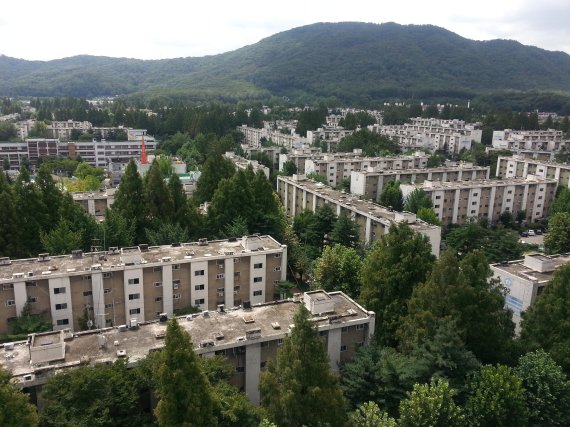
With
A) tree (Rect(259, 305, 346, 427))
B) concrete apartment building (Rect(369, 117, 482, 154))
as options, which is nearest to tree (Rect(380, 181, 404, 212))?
tree (Rect(259, 305, 346, 427))

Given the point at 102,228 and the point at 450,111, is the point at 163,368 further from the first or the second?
the point at 450,111

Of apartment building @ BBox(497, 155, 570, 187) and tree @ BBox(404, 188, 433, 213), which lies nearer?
tree @ BBox(404, 188, 433, 213)

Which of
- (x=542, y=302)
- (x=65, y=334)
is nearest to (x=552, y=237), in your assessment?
(x=542, y=302)

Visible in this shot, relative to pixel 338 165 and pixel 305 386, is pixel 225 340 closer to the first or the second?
pixel 305 386

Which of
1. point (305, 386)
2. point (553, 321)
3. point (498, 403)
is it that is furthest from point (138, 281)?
point (553, 321)

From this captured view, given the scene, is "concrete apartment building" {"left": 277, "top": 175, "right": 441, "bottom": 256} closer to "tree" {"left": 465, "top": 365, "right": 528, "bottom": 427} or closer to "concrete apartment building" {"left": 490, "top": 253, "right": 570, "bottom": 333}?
"concrete apartment building" {"left": 490, "top": 253, "right": 570, "bottom": 333}

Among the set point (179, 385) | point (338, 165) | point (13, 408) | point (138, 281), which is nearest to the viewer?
point (13, 408)
